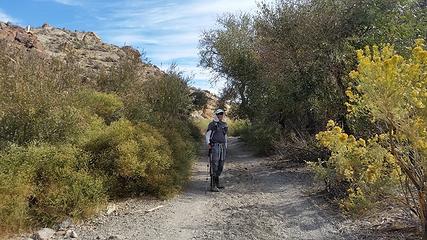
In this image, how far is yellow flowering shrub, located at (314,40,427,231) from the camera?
5266mm

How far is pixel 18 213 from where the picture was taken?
24.9 feet

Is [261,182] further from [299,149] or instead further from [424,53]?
[424,53]

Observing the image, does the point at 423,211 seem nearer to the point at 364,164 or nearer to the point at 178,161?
the point at 364,164

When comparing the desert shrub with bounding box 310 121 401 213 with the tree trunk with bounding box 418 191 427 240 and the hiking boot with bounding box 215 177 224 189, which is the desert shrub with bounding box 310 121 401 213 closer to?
the tree trunk with bounding box 418 191 427 240

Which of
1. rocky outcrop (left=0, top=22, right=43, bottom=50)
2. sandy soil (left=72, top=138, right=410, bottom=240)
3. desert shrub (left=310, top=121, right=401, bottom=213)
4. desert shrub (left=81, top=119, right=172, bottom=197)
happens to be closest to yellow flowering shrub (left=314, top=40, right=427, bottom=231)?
desert shrub (left=310, top=121, right=401, bottom=213)

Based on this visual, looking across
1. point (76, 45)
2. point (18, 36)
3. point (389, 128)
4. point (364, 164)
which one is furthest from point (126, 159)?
point (76, 45)

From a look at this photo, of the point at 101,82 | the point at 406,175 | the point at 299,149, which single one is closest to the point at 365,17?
the point at 299,149

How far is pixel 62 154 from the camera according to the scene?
9000 mm

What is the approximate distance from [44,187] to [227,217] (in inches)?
142

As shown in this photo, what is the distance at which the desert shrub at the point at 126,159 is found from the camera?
32.2 feet

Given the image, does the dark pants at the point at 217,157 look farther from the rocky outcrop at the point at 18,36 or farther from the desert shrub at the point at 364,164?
the rocky outcrop at the point at 18,36

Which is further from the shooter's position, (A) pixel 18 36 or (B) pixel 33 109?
(A) pixel 18 36

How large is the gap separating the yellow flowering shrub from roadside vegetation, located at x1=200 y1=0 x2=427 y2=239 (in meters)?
0.01

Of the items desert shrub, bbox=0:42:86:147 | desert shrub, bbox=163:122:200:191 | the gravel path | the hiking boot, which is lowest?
the gravel path
